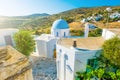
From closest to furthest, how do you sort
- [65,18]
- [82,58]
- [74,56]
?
[74,56], [82,58], [65,18]

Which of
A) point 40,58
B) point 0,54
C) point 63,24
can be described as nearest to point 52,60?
point 40,58

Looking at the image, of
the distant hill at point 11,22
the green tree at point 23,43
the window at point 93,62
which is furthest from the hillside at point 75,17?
the window at point 93,62

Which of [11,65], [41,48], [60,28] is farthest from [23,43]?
[11,65]

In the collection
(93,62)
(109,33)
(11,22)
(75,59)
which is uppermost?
(109,33)

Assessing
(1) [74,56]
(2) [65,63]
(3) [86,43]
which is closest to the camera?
(1) [74,56]

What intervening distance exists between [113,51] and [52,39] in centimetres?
1338

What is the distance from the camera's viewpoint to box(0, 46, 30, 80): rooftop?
5.19 m

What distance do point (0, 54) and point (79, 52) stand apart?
10996 mm

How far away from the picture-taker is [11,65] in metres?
5.33

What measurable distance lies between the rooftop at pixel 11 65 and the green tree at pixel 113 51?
11.4 metres

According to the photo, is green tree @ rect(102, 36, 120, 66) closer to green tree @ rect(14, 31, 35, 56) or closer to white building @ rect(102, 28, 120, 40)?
white building @ rect(102, 28, 120, 40)

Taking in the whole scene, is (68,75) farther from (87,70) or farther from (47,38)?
(47,38)

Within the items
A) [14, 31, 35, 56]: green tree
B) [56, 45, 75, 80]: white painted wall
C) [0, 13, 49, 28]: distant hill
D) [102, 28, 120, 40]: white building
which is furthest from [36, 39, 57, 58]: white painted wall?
[0, 13, 49, 28]: distant hill

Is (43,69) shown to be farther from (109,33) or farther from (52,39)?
(109,33)
